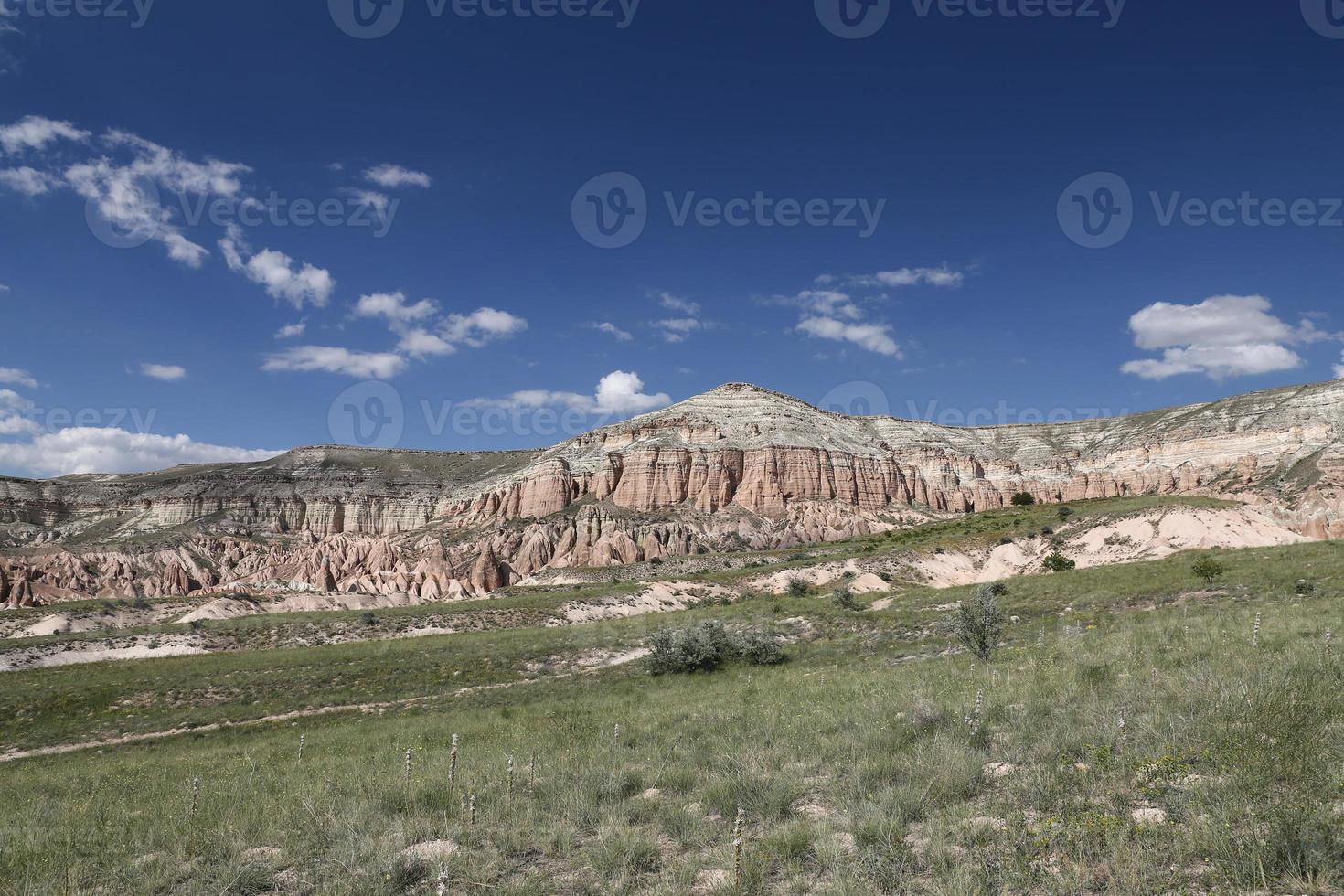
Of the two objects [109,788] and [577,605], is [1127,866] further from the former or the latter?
[577,605]

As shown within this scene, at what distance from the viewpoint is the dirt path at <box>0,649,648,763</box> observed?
20.3 m

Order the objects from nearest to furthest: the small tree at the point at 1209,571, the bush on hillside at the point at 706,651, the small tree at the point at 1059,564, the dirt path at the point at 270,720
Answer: the dirt path at the point at 270,720 < the bush on hillside at the point at 706,651 < the small tree at the point at 1209,571 < the small tree at the point at 1059,564

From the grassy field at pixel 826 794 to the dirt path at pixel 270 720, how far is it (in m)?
5.38

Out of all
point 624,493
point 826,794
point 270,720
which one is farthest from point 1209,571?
point 624,493

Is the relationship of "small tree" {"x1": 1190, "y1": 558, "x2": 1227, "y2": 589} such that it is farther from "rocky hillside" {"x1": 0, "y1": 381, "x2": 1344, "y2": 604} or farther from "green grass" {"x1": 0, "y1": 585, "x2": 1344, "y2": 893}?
"rocky hillside" {"x1": 0, "y1": 381, "x2": 1344, "y2": 604}

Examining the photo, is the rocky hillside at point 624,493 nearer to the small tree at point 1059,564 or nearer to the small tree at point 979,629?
the small tree at point 1059,564

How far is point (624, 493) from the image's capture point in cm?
11188

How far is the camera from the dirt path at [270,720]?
66.6ft

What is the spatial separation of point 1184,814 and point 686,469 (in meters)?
109

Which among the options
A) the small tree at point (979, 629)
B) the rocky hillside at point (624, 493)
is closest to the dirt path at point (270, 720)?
the small tree at point (979, 629)

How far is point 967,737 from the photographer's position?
290 inches

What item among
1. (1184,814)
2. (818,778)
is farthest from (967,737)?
(1184,814)

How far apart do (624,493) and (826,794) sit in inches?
4158

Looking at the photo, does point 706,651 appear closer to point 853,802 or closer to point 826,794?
point 826,794
